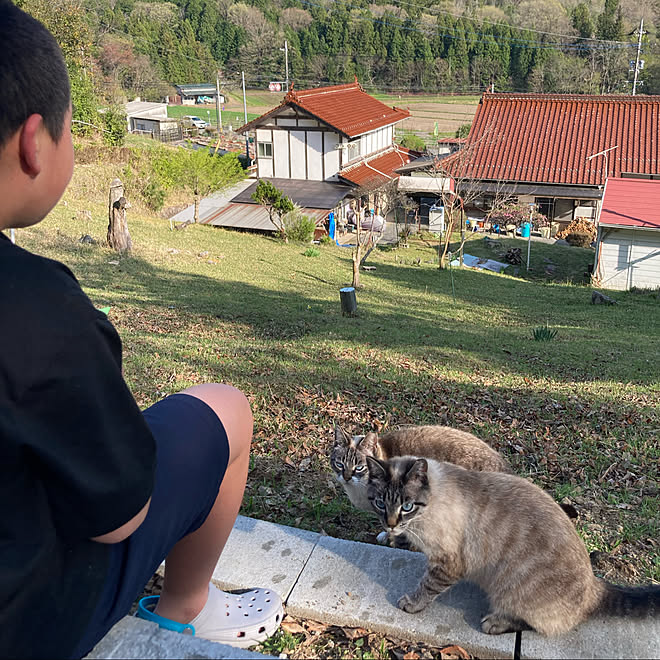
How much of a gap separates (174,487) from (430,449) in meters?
2.49

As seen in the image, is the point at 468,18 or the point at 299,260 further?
the point at 468,18

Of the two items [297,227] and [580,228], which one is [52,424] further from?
[580,228]

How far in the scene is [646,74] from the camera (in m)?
63.0

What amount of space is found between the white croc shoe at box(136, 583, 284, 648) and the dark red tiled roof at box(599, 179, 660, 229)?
20.8 meters

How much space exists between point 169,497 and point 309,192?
30.3 metres

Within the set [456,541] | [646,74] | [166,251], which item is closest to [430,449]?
[456,541]

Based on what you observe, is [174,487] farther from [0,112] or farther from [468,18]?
[468,18]

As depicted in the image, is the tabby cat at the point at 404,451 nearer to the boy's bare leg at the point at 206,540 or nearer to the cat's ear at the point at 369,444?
the cat's ear at the point at 369,444

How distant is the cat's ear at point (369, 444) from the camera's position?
13.3 feet

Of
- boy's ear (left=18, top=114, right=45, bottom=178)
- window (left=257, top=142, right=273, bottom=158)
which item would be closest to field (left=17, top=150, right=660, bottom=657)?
boy's ear (left=18, top=114, right=45, bottom=178)

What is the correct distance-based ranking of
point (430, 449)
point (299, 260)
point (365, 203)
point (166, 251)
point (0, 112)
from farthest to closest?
point (365, 203), point (299, 260), point (166, 251), point (430, 449), point (0, 112)

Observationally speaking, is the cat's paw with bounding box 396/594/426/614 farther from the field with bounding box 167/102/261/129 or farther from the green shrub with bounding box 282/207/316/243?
the field with bounding box 167/102/261/129

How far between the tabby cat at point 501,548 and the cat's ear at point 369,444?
1.01m

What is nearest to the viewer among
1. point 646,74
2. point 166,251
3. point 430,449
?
point 430,449
